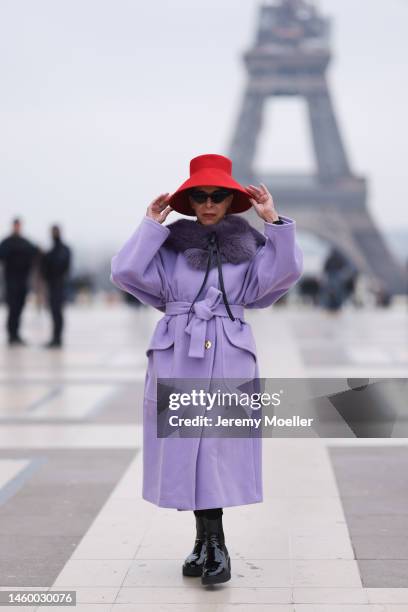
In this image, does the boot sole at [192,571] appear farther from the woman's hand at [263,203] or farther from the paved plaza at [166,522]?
the woman's hand at [263,203]

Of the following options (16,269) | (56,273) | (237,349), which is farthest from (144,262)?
(16,269)

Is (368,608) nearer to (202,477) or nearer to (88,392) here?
(202,477)

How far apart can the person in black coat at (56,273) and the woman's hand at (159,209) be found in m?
9.91

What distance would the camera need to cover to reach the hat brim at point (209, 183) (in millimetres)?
3865

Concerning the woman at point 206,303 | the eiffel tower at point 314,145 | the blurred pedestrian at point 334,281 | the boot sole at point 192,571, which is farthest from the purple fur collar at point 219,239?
the eiffel tower at point 314,145

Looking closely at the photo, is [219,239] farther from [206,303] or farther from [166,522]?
[166,522]

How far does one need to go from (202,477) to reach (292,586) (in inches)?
19.1

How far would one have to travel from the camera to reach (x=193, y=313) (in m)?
Answer: 3.87

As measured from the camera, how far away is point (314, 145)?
59.0 m

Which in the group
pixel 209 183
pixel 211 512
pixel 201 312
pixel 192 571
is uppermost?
pixel 209 183

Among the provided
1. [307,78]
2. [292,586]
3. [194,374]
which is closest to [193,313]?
[194,374]

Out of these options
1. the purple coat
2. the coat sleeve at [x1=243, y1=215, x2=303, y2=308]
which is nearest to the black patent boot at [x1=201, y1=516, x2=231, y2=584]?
the purple coat

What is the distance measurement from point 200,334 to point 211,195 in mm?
508

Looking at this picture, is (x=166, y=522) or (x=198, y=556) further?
(x=166, y=522)
